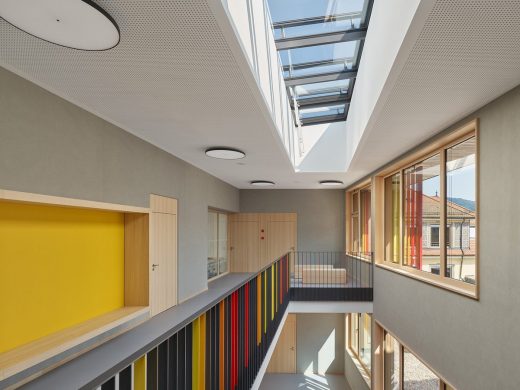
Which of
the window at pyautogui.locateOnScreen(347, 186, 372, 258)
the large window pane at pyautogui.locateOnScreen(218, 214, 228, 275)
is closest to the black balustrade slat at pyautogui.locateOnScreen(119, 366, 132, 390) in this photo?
the window at pyautogui.locateOnScreen(347, 186, 372, 258)

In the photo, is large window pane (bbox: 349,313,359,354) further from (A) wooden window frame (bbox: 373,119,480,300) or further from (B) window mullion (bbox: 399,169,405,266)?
(B) window mullion (bbox: 399,169,405,266)

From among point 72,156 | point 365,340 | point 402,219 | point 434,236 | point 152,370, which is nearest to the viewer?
point 152,370

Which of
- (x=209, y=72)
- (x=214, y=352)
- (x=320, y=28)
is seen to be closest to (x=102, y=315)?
(x=214, y=352)

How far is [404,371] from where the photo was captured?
20.5ft

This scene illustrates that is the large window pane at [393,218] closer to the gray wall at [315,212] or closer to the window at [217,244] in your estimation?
the gray wall at [315,212]

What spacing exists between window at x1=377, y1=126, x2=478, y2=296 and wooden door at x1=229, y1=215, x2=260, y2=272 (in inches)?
208

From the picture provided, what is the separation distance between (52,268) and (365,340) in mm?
7298

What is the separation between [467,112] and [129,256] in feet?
14.9

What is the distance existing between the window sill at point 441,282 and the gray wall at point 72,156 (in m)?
3.77

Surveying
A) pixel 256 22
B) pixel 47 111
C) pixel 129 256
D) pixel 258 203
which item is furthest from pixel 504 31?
pixel 258 203

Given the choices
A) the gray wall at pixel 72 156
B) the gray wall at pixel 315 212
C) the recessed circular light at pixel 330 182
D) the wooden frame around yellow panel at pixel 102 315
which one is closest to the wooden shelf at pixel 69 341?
the wooden frame around yellow panel at pixel 102 315

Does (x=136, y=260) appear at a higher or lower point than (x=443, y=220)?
lower

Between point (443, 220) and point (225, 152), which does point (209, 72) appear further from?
point (443, 220)

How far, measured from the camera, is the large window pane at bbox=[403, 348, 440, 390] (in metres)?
5.20
